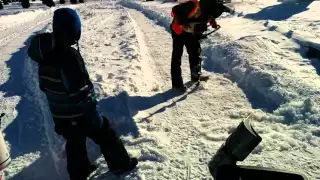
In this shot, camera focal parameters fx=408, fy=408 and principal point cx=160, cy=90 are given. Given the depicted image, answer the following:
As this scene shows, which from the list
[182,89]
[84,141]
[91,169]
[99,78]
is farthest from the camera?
[99,78]

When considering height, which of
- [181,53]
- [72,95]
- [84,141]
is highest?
[72,95]

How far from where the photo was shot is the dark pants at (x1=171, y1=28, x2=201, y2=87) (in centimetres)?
644

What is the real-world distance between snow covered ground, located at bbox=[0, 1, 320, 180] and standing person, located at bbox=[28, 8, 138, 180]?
0.98 feet

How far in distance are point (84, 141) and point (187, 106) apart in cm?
227

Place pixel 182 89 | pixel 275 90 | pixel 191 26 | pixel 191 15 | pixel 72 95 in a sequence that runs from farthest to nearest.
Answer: pixel 182 89 < pixel 191 26 < pixel 191 15 < pixel 275 90 < pixel 72 95

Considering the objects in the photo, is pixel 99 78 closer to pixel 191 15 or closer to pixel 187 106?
pixel 187 106

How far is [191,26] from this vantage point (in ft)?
20.3

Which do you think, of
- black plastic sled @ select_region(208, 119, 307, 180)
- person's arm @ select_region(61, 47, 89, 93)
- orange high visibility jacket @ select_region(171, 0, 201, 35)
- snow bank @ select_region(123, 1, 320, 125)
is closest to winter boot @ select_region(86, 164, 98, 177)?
person's arm @ select_region(61, 47, 89, 93)

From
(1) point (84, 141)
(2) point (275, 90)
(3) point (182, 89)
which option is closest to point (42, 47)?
(1) point (84, 141)

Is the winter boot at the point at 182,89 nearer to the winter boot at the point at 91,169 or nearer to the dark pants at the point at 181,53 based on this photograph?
the dark pants at the point at 181,53

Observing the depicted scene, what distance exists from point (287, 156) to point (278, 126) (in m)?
0.67

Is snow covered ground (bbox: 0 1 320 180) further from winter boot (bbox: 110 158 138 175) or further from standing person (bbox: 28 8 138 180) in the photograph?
standing person (bbox: 28 8 138 180)

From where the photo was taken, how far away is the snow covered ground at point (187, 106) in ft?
14.2

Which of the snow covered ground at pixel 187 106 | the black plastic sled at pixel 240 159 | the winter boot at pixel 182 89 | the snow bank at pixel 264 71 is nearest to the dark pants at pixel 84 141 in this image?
the snow covered ground at pixel 187 106
